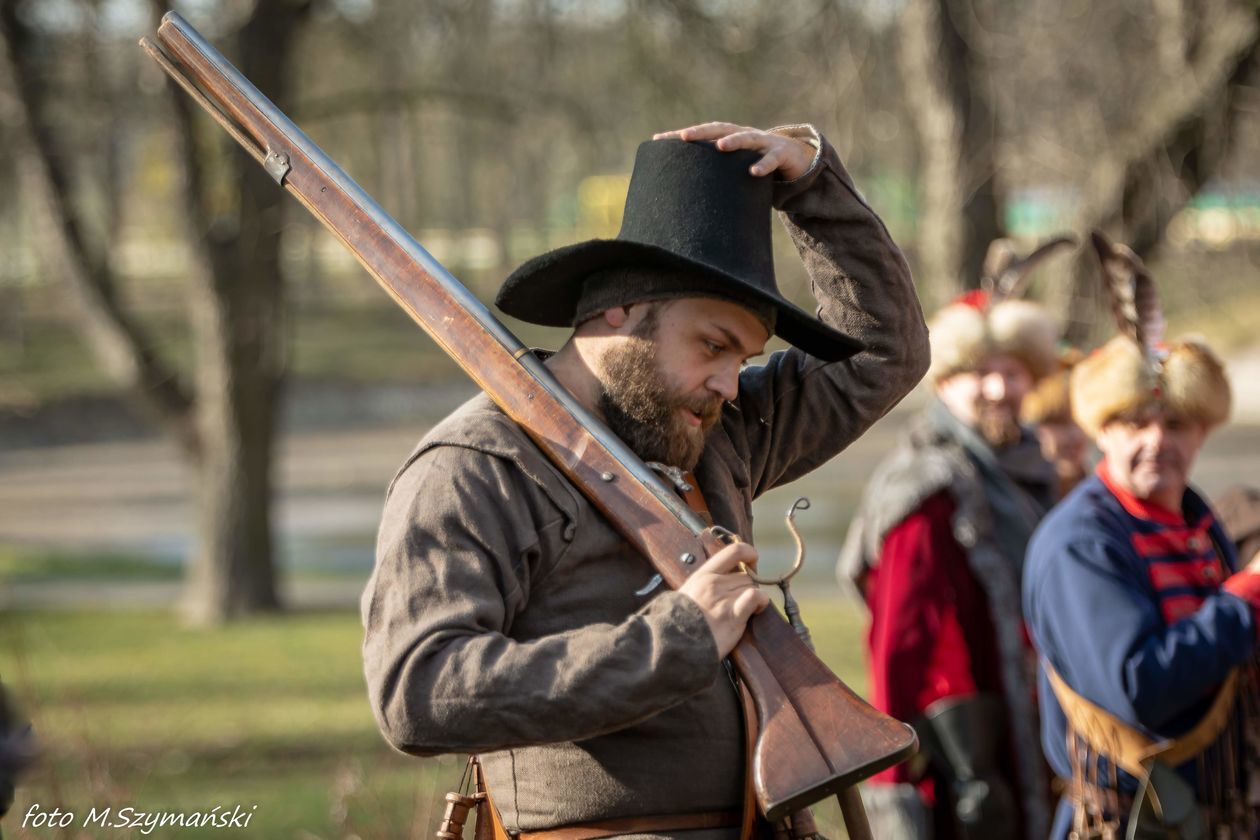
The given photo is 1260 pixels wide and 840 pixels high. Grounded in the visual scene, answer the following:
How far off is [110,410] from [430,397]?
557cm

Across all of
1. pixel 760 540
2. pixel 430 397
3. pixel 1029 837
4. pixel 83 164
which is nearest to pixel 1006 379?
pixel 1029 837

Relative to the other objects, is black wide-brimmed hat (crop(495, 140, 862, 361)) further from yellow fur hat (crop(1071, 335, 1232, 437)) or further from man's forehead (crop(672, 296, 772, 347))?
yellow fur hat (crop(1071, 335, 1232, 437))

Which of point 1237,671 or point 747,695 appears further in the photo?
point 1237,671

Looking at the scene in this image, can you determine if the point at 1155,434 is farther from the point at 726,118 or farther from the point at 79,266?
the point at 79,266

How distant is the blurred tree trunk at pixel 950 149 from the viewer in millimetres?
8234

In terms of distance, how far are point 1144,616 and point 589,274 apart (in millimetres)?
1625

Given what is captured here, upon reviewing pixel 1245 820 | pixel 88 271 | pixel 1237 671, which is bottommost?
pixel 88 271

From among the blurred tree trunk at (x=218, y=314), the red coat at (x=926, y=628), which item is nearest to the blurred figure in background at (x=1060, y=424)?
the red coat at (x=926, y=628)

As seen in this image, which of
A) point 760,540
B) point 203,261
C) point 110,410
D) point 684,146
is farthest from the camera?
point 110,410

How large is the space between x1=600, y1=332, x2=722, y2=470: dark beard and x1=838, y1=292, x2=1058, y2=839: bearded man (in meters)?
2.02

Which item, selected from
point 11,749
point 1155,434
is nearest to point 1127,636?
point 1155,434

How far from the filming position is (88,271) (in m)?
12.3

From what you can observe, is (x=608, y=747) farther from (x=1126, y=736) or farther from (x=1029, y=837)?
(x=1029, y=837)

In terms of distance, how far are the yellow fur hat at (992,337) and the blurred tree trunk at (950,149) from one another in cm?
307
